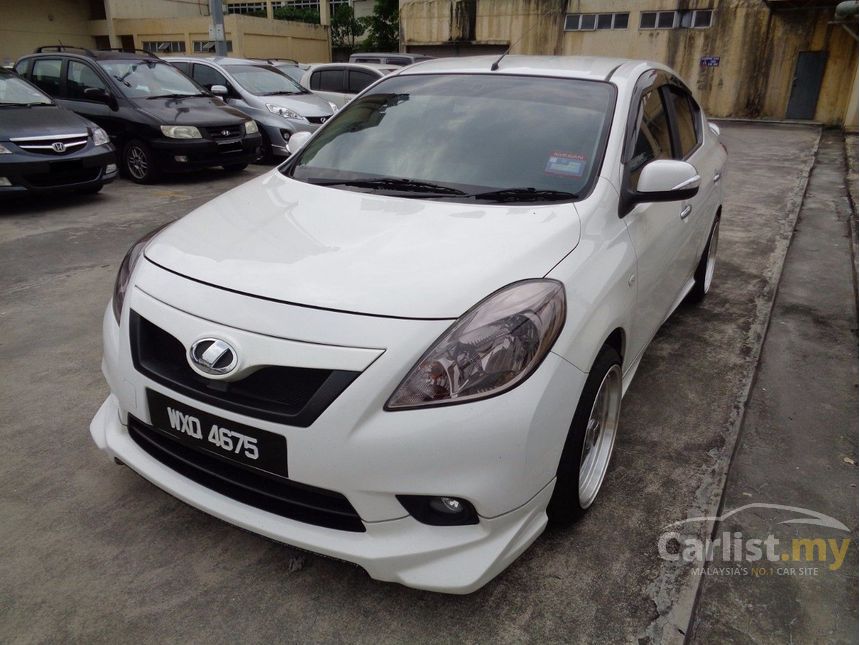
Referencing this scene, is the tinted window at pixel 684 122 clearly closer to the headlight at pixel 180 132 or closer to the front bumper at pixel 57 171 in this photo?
the front bumper at pixel 57 171

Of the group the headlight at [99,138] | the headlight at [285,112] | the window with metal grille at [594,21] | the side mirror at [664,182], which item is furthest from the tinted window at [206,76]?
the window with metal grille at [594,21]

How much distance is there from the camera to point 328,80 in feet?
39.8

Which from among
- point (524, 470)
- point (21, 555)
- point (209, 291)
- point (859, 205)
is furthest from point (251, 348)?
point (859, 205)

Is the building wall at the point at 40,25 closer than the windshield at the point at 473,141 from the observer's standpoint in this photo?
No

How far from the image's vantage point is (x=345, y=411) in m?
1.68

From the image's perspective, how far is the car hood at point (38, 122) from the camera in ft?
21.1

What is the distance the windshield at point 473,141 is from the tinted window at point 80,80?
6.93 meters

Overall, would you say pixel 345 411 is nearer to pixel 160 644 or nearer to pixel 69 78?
pixel 160 644

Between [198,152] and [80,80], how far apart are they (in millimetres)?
2154

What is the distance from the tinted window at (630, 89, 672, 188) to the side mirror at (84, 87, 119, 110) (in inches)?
292

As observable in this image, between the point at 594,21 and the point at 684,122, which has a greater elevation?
the point at 594,21

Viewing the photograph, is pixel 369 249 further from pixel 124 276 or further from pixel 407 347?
pixel 124 276
